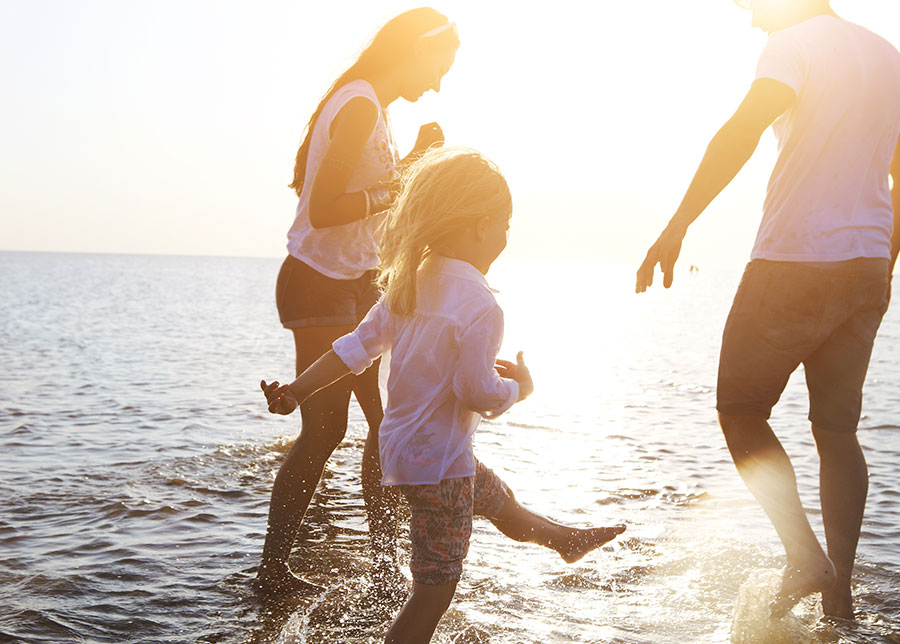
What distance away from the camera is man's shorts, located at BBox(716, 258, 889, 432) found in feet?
9.99

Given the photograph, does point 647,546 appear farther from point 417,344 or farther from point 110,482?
point 110,482

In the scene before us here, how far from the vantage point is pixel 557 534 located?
2.99 meters

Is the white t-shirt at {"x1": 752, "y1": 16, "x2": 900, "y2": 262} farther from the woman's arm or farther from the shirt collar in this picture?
the woman's arm

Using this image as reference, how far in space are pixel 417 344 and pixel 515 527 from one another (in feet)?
2.71

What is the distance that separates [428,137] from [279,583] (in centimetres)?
205

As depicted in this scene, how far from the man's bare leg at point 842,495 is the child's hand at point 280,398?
202 cm

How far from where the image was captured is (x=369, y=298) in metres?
3.81

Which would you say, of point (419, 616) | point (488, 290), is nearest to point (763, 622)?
point (419, 616)

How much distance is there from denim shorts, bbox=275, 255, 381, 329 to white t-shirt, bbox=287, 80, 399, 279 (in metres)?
0.04

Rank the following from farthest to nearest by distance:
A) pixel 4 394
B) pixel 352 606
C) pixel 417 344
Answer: pixel 4 394 → pixel 352 606 → pixel 417 344

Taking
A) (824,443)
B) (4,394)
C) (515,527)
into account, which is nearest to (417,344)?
(515,527)

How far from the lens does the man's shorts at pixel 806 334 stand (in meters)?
3.04

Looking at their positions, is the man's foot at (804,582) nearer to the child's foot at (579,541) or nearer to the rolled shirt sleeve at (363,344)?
the child's foot at (579,541)

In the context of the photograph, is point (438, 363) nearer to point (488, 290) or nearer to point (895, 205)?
point (488, 290)
